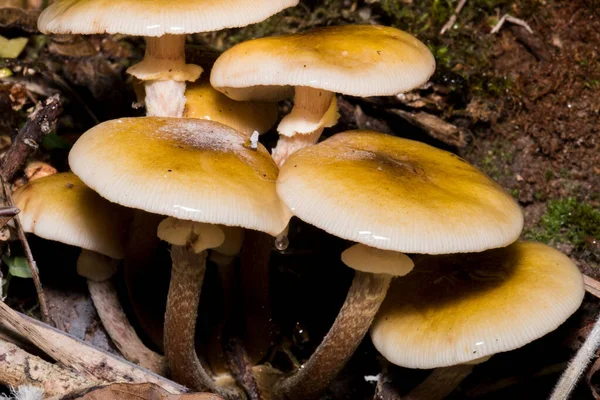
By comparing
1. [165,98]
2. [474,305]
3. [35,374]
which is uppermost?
[165,98]

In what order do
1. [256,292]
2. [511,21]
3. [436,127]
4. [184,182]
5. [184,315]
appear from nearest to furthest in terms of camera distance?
[184,182] < [184,315] < [256,292] < [436,127] < [511,21]

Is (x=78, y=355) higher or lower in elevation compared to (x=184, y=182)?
lower

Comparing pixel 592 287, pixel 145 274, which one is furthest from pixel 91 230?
pixel 592 287

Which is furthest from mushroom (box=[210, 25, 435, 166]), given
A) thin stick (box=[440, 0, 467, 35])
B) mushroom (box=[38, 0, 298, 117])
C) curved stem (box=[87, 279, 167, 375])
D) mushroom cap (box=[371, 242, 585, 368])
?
thin stick (box=[440, 0, 467, 35])

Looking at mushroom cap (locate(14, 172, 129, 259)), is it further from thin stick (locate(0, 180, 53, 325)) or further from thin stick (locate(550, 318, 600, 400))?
thin stick (locate(550, 318, 600, 400))

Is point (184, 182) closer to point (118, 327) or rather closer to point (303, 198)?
point (303, 198)

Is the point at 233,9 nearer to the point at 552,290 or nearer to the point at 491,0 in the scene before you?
the point at 552,290

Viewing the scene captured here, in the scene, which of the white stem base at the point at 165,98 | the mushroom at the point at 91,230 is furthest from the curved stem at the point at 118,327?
the white stem base at the point at 165,98
